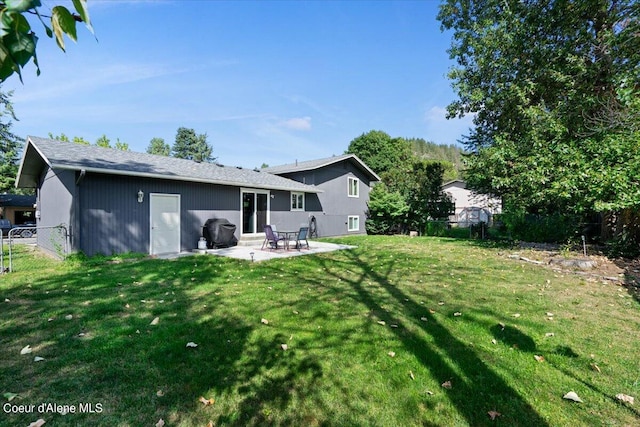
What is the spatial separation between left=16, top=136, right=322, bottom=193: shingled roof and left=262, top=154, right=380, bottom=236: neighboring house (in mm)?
1874

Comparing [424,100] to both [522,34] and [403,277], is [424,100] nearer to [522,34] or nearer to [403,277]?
[522,34]

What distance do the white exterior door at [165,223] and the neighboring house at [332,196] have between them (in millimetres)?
4723

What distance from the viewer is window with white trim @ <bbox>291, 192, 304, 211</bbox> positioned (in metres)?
15.6

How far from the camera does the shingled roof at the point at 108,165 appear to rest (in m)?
8.63

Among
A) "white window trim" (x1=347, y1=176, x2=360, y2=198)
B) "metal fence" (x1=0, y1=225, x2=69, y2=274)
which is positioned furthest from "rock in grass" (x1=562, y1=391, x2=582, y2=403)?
"white window trim" (x1=347, y1=176, x2=360, y2=198)

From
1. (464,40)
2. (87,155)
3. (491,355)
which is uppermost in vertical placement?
(464,40)

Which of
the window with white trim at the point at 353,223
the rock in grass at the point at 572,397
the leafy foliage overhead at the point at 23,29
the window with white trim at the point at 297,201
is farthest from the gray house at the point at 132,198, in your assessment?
the rock in grass at the point at 572,397

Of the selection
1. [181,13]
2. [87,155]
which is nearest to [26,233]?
[87,155]

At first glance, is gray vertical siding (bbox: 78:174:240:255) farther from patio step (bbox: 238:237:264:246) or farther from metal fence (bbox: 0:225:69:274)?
patio step (bbox: 238:237:264:246)

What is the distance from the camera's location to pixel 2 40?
0.78 metres

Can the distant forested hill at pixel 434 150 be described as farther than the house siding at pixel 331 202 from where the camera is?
Yes

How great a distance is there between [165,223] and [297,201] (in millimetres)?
6881

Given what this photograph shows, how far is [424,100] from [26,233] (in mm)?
26366

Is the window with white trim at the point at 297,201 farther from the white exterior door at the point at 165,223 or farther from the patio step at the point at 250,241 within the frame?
the white exterior door at the point at 165,223
